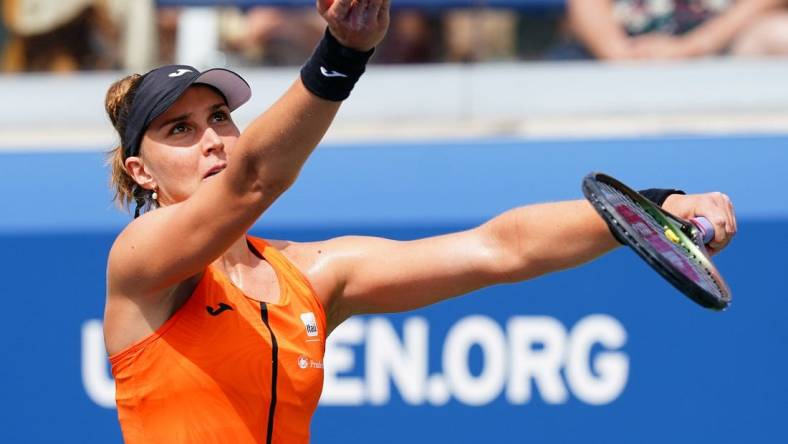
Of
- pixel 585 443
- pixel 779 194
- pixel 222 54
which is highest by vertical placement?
pixel 222 54

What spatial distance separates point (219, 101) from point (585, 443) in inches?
87.7

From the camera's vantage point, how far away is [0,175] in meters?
4.91

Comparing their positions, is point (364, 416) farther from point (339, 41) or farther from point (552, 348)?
point (339, 41)

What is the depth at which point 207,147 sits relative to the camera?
9.07ft

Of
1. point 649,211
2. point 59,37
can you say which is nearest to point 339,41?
point 649,211

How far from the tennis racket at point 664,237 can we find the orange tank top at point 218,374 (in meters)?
0.79

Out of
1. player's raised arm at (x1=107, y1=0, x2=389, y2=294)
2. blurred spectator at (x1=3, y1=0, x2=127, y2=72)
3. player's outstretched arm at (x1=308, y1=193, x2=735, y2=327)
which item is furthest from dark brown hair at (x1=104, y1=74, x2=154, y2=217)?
blurred spectator at (x1=3, y1=0, x2=127, y2=72)

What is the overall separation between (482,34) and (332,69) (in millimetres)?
3123

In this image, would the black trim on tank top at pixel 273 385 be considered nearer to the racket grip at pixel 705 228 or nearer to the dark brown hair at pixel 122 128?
the dark brown hair at pixel 122 128

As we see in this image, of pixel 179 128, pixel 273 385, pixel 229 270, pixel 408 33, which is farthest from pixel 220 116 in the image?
pixel 408 33

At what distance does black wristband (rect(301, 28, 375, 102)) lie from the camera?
83.0 inches

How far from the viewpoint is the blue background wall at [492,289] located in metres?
4.49

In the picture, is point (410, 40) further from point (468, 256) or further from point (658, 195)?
point (658, 195)

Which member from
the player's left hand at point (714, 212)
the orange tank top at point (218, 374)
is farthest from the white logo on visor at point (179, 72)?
the player's left hand at point (714, 212)
